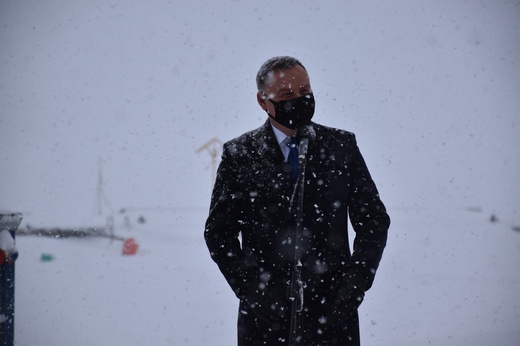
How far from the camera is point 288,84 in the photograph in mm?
2158

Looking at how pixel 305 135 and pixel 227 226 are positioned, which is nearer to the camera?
pixel 305 135

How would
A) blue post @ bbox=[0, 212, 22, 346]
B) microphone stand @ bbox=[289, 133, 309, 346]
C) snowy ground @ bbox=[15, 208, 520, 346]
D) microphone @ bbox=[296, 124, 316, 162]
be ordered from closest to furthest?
microphone stand @ bbox=[289, 133, 309, 346] < microphone @ bbox=[296, 124, 316, 162] < blue post @ bbox=[0, 212, 22, 346] < snowy ground @ bbox=[15, 208, 520, 346]

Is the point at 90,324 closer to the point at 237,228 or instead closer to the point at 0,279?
the point at 0,279

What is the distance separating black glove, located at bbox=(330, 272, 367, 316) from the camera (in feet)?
6.52

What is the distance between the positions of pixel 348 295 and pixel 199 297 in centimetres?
510

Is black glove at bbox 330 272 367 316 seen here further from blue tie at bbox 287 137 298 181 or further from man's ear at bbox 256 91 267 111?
Result: man's ear at bbox 256 91 267 111

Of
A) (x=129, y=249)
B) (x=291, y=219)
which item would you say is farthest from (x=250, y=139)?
(x=129, y=249)

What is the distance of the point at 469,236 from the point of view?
1416cm

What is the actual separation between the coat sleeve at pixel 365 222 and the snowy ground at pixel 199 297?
9.15 ft

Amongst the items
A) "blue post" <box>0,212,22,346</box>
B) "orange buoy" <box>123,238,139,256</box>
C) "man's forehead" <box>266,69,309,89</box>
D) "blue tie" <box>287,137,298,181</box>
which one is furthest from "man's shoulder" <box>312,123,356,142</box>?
"orange buoy" <box>123,238,139,256</box>

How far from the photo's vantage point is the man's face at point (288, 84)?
215cm

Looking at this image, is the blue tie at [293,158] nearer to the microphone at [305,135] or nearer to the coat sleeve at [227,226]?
the microphone at [305,135]

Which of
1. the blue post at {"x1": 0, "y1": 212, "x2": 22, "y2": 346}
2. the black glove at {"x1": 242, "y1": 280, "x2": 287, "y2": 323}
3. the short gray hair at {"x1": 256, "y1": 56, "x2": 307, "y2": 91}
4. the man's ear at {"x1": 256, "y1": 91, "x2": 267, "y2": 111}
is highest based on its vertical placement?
the short gray hair at {"x1": 256, "y1": 56, "x2": 307, "y2": 91}

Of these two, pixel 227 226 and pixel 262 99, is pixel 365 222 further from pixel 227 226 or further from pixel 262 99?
pixel 262 99
